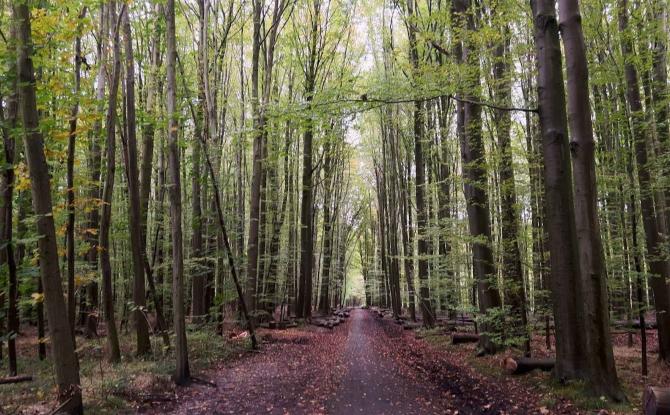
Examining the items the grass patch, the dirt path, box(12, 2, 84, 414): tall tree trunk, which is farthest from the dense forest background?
the dirt path

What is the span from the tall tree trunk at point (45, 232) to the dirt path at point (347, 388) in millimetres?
1469

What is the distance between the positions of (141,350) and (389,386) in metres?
6.10

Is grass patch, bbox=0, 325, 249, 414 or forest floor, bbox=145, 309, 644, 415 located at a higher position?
grass patch, bbox=0, 325, 249, 414

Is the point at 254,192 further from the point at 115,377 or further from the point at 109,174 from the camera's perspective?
the point at 115,377

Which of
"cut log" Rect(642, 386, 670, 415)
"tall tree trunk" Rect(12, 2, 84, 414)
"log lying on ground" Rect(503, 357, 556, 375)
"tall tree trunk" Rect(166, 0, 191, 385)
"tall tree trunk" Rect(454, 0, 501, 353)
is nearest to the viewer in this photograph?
"cut log" Rect(642, 386, 670, 415)

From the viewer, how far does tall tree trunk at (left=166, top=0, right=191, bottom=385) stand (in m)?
8.11

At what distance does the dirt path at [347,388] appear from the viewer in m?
6.59

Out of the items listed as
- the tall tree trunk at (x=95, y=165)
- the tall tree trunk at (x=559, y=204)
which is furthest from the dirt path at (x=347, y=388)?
the tall tree trunk at (x=95, y=165)

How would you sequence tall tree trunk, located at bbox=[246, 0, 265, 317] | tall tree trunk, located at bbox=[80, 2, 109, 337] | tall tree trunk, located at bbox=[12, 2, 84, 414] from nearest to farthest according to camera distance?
tall tree trunk, located at bbox=[12, 2, 84, 414]
tall tree trunk, located at bbox=[80, 2, 109, 337]
tall tree trunk, located at bbox=[246, 0, 265, 317]

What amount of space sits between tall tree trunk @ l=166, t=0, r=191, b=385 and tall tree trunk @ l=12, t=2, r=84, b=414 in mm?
2534

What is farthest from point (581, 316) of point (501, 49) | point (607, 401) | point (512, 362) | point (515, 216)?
point (501, 49)

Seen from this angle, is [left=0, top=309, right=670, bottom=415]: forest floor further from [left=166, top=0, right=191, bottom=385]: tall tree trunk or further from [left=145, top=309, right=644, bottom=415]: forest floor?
[left=166, top=0, right=191, bottom=385]: tall tree trunk

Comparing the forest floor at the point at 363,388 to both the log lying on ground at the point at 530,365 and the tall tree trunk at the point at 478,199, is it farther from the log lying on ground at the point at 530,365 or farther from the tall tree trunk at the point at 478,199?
the tall tree trunk at the point at 478,199

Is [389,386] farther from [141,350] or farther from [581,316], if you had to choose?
[141,350]
